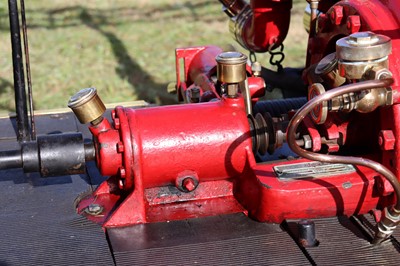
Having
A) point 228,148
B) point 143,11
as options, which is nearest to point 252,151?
point 228,148

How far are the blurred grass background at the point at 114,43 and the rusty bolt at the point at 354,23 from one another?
1891 millimetres

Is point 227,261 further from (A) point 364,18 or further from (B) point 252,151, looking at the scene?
(A) point 364,18

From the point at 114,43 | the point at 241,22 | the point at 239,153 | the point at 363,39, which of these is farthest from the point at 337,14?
the point at 114,43

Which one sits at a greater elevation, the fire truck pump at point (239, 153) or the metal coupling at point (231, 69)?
the metal coupling at point (231, 69)

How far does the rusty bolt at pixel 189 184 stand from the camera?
1613mm

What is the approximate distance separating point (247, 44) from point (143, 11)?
2.36 m

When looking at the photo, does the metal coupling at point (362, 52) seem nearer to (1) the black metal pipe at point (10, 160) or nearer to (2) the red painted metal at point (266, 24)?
(1) the black metal pipe at point (10, 160)

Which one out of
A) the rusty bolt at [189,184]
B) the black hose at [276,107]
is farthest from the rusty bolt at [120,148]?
the black hose at [276,107]

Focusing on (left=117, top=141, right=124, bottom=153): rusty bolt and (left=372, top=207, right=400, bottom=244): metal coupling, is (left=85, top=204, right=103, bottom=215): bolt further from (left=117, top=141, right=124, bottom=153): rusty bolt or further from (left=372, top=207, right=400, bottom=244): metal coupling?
(left=372, top=207, right=400, bottom=244): metal coupling

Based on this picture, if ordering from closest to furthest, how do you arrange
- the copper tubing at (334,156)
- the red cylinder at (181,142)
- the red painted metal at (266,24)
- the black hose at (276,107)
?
the copper tubing at (334,156) → the red cylinder at (181,142) → the black hose at (276,107) → the red painted metal at (266,24)

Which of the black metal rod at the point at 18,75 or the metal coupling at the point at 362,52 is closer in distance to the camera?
the metal coupling at the point at 362,52

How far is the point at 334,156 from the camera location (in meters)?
1.39

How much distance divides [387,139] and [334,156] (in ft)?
0.54

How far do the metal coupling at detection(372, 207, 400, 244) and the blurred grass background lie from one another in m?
2.03
